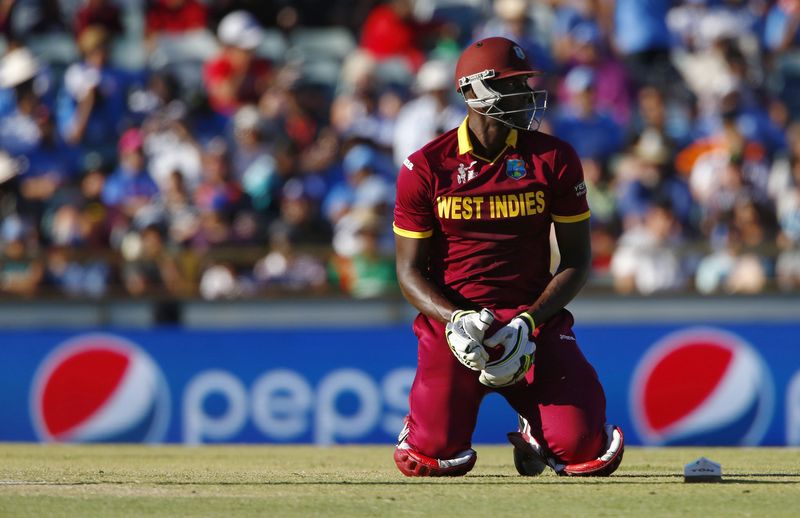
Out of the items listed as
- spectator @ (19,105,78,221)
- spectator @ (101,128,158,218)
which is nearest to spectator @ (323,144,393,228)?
spectator @ (101,128,158,218)

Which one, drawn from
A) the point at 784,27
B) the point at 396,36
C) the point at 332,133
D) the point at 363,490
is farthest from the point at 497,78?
the point at 784,27

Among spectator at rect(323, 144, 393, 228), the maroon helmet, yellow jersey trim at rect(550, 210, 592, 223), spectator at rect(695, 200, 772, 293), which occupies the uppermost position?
the maroon helmet

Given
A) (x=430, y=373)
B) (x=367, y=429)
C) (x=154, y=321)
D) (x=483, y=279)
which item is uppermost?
(x=483, y=279)

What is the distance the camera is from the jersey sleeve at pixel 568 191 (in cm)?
669

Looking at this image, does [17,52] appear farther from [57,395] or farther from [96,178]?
[57,395]

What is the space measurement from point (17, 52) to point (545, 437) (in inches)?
400

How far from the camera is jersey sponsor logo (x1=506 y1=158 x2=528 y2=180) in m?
6.69

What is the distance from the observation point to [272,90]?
1470cm

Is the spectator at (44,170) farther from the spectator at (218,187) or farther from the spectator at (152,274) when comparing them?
the spectator at (152,274)

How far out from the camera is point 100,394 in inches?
463

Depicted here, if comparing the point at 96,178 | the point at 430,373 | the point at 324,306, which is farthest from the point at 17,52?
the point at 430,373

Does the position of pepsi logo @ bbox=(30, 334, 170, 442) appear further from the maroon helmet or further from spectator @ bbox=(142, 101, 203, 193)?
the maroon helmet

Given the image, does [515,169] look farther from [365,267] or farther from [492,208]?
[365,267]

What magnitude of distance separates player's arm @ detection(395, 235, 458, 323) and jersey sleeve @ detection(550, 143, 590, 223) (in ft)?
2.14
